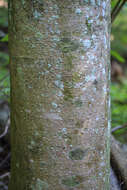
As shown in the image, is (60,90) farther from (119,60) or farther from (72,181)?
(119,60)

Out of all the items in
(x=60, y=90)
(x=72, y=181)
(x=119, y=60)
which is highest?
(x=60, y=90)

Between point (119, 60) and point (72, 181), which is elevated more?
point (119, 60)

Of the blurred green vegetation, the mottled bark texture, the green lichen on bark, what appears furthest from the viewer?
the blurred green vegetation

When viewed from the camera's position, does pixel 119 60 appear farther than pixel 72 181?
Yes

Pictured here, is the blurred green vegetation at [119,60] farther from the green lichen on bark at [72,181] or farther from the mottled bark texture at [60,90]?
the green lichen on bark at [72,181]

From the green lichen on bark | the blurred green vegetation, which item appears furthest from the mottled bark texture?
the blurred green vegetation

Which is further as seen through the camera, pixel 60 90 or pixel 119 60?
pixel 119 60

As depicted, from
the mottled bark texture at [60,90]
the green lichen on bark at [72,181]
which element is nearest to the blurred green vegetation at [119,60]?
the mottled bark texture at [60,90]

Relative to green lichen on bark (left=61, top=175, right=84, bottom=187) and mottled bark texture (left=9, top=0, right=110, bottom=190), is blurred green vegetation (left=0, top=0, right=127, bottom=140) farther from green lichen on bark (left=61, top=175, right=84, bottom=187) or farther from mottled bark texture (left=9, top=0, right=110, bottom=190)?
green lichen on bark (left=61, top=175, right=84, bottom=187)

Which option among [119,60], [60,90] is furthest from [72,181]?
[119,60]
